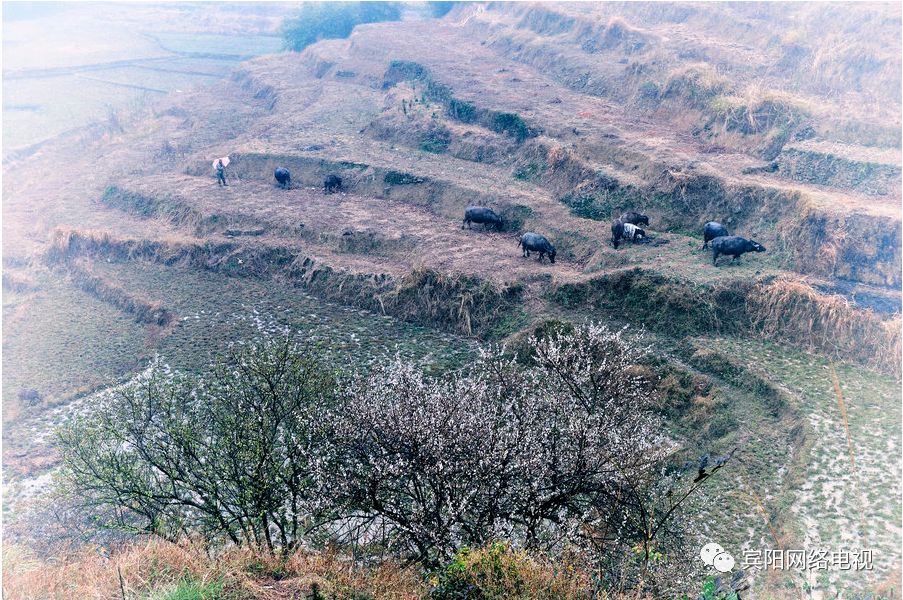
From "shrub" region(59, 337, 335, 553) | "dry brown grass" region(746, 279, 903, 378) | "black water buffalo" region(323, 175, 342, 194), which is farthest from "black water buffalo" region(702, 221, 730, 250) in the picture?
"black water buffalo" region(323, 175, 342, 194)

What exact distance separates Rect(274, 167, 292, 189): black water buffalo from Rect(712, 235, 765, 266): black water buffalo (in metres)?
31.1

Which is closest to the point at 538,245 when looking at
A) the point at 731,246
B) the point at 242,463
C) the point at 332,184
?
the point at 731,246

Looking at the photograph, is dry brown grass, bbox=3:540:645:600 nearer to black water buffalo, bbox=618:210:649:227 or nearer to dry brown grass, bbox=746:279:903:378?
dry brown grass, bbox=746:279:903:378

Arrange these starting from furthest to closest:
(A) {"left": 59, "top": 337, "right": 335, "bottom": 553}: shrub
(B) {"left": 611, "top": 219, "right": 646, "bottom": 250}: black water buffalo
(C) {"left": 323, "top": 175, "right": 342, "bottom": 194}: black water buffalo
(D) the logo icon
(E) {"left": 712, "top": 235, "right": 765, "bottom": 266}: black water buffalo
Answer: (C) {"left": 323, "top": 175, "right": 342, "bottom": 194}: black water buffalo < (B) {"left": 611, "top": 219, "right": 646, "bottom": 250}: black water buffalo < (E) {"left": 712, "top": 235, "right": 765, "bottom": 266}: black water buffalo < (A) {"left": 59, "top": 337, "right": 335, "bottom": 553}: shrub < (D) the logo icon

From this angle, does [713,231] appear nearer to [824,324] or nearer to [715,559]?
[824,324]

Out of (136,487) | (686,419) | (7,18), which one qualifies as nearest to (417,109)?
(686,419)

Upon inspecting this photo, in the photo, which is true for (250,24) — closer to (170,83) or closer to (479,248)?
(170,83)

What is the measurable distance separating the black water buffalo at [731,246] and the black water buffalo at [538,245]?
8220mm

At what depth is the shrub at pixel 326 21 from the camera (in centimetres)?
9088

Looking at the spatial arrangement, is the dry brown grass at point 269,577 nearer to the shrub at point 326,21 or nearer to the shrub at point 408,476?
the shrub at point 408,476

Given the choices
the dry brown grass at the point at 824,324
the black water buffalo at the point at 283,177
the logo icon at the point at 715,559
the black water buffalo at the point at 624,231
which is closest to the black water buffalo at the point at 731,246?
the dry brown grass at the point at 824,324

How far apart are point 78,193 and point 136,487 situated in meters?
44.9

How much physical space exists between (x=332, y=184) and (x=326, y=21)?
57.3 metres

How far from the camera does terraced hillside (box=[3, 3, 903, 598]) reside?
75.9 ft
